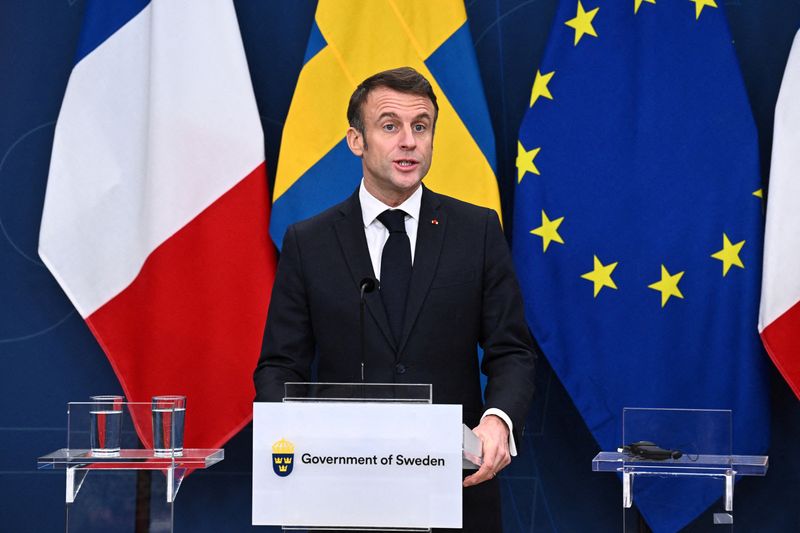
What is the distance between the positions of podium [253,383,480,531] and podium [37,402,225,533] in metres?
0.41

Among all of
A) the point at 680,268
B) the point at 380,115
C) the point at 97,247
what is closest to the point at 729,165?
the point at 680,268

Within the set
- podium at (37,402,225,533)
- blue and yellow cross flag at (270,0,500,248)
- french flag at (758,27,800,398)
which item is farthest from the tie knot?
french flag at (758,27,800,398)

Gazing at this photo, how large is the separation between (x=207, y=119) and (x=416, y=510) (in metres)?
2.32

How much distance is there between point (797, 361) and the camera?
11.3 ft

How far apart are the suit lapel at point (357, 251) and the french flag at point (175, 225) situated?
1295 millimetres

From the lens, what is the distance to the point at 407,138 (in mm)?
2373

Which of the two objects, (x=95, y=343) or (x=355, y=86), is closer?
(x=355, y=86)

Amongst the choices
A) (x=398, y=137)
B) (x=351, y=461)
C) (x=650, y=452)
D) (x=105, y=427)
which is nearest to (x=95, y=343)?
(x=105, y=427)

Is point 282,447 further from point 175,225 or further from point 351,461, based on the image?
point 175,225

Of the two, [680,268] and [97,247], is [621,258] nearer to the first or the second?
[680,268]

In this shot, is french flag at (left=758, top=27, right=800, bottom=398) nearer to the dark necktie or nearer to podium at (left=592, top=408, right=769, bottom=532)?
podium at (left=592, top=408, right=769, bottom=532)

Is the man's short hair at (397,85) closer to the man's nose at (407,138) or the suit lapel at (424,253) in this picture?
the man's nose at (407,138)

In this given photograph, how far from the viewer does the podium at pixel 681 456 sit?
229cm

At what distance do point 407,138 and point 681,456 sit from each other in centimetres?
97
